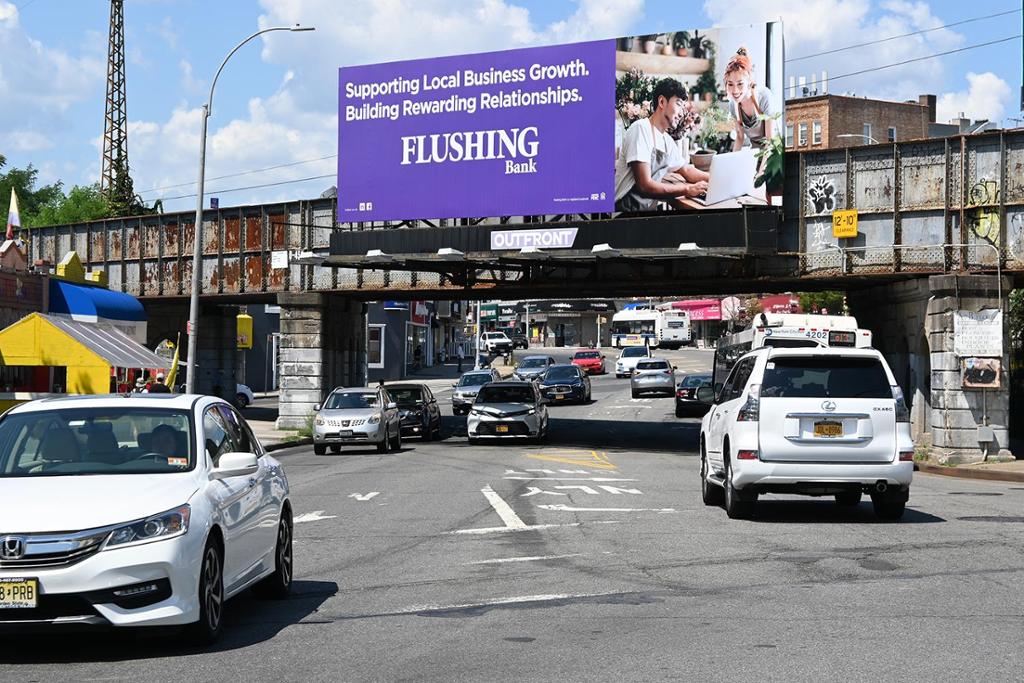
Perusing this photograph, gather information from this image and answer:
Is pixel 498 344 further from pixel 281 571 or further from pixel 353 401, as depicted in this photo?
pixel 281 571

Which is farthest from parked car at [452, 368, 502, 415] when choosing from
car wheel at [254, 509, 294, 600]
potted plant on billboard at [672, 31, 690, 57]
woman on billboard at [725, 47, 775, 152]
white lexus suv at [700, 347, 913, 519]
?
car wheel at [254, 509, 294, 600]

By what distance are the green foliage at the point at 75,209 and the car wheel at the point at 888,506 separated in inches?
3240

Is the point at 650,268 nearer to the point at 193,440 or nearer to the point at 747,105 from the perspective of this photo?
the point at 747,105

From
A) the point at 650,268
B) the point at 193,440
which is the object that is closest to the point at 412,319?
the point at 650,268

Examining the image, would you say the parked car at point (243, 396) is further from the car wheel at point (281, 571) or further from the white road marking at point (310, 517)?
the car wheel at point (281, 571)

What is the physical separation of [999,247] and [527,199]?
12.0 m

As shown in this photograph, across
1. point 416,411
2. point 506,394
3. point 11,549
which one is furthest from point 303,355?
point 11,549

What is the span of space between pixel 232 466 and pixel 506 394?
28121 mm

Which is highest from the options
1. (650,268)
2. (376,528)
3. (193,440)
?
(650,268)

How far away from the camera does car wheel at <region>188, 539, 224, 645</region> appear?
816cm

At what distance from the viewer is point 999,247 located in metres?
31.2

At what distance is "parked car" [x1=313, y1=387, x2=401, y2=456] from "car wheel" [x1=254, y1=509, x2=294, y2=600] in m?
21.5

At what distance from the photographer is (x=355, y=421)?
32.2 meters

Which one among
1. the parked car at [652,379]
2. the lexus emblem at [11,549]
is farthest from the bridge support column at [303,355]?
the lexus emblem at [11,549]
